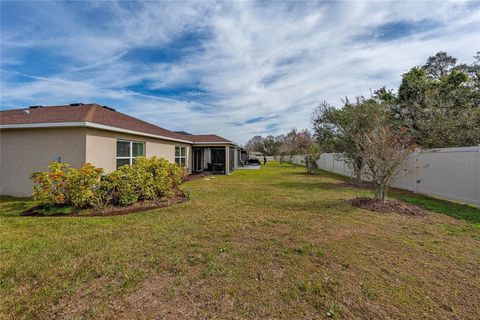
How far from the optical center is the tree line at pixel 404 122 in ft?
23.6

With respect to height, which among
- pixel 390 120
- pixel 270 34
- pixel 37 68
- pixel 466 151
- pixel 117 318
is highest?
pixel 270 34

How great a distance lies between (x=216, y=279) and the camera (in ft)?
9.78

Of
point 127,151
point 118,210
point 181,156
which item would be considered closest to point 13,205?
point 118,210

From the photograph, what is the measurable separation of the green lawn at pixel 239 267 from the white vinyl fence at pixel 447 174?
1.93 metres

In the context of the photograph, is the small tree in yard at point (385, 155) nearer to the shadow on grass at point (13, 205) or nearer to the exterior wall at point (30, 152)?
the exterior wall at point (30, 152)

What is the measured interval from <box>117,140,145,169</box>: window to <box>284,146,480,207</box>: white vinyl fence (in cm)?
1098

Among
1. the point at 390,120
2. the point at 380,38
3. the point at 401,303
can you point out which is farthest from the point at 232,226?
the point at 390,120

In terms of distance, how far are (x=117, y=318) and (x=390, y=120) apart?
1861 centimetres

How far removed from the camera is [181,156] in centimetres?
1673

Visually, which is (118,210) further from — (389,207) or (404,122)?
(404,122)

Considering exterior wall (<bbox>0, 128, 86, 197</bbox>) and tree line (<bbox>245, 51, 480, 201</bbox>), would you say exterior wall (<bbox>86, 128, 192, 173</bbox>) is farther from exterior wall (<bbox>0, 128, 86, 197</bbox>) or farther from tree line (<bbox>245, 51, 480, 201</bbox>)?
tree line (<bbox>245, 51, 480, 201</bbox>)

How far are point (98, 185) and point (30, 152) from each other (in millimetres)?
3982

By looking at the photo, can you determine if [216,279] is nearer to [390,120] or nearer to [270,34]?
[270,34]

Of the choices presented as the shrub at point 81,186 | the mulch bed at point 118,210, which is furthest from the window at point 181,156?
the shrub at point 81,186
